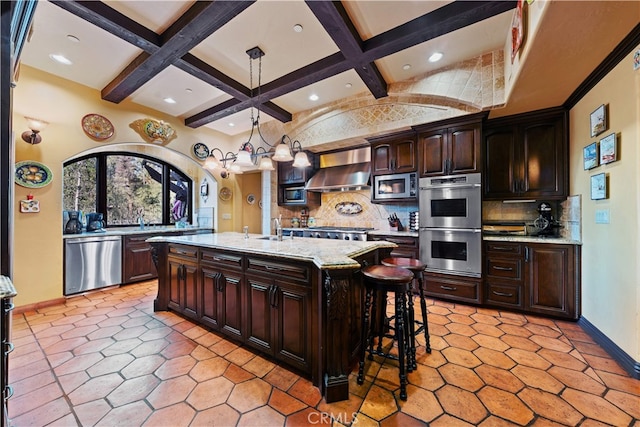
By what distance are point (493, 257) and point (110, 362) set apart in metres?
4.08

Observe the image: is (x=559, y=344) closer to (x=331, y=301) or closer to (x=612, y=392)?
(x=612, y=392)

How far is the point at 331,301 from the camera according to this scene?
5.06ft

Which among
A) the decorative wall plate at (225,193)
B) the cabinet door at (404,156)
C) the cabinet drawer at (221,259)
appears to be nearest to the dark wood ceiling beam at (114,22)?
the cabinet drawer at (221,259)

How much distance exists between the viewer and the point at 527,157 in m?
3.09

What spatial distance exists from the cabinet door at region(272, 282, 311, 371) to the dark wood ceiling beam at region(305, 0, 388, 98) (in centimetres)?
224

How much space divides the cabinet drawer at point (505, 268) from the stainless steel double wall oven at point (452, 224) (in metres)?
0.13

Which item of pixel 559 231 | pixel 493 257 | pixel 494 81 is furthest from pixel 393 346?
pixel 494 81

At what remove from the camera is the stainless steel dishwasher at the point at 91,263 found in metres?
3.43

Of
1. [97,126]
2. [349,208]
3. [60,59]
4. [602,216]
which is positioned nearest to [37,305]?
[97,126]

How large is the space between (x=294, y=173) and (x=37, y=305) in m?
4.13

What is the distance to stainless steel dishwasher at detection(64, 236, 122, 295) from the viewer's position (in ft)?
11.3

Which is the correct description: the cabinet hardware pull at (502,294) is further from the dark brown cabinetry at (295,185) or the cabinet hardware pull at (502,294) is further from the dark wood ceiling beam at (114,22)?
the dark wood ceiling beam at (114,22)

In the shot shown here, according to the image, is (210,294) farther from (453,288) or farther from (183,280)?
(453,288)

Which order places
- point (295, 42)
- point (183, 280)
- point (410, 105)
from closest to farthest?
point (295, 42), point (183, 280), point (410, 105)
